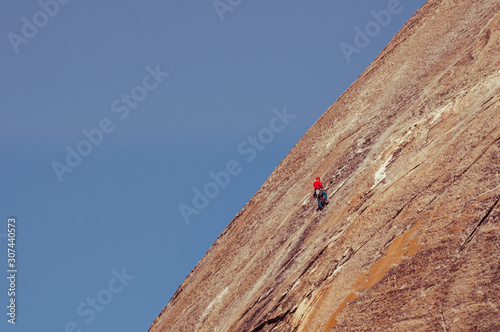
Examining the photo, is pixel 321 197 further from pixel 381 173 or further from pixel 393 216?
pixel 393 216

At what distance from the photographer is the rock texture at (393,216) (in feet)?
47.6

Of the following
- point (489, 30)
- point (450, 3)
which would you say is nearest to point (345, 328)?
point (489, 30)

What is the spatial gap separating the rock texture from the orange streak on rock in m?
0.04

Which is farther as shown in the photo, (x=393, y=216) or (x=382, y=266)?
(x=393, y=216)

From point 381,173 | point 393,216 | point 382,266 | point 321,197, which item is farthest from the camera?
point 321,197

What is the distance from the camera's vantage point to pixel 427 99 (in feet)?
70.4

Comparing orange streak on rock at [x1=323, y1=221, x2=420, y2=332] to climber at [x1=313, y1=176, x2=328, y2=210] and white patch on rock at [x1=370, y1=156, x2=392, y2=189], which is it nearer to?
white patch on rock at [x1=370, y1=156, x2=392, y2=189]

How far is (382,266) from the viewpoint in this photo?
15.9 meters

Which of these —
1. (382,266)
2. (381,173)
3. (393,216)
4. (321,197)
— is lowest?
(382,266)

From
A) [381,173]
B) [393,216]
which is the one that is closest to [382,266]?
[393,216]

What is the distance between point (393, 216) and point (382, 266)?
5.68 feet

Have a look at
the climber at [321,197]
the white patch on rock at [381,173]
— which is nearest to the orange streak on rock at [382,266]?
the white patch on rock at [381,173]

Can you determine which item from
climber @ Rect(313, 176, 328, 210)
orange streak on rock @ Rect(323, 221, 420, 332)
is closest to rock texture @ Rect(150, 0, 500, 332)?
orange streak on rock @ Rect(323, 221, 420, 332)

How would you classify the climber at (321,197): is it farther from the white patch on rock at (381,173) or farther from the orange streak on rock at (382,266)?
the orange streak on rock at (382,266)
